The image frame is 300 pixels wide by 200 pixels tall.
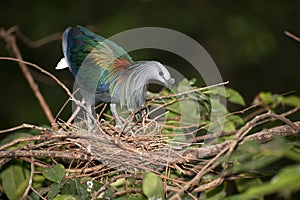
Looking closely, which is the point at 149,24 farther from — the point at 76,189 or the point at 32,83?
the point at 76,189

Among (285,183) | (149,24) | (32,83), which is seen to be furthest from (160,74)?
(149,24)

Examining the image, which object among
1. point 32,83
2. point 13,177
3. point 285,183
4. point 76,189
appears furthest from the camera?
point 32,83

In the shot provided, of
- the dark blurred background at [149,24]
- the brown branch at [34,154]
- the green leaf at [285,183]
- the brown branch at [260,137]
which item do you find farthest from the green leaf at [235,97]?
the dark blurred background at [149,24]

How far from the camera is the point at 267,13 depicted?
4.68m

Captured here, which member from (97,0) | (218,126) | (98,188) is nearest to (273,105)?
(218,126)

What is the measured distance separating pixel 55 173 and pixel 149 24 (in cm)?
304

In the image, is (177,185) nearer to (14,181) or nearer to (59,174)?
(59,174)

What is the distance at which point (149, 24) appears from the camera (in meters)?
4.33

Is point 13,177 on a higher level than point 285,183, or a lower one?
lower

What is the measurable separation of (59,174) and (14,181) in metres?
0.38

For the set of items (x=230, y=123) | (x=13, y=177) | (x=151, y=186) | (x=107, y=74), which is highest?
(x=107, y=74)

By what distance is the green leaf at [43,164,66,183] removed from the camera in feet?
4.58

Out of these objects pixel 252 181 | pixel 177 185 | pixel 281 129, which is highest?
pixel 281 129

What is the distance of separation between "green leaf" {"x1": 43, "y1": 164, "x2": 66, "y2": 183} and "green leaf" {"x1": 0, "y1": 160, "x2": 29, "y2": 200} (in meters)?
0.27
